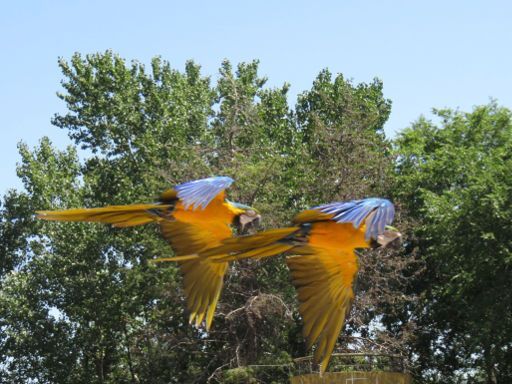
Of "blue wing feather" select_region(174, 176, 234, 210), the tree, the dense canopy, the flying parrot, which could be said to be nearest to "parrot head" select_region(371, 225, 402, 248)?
the flying parrot

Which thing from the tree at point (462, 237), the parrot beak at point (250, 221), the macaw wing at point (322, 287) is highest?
the tree at point (462, 237)

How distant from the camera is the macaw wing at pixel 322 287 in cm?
510

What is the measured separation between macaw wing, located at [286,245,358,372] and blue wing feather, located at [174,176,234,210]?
0.72 metres

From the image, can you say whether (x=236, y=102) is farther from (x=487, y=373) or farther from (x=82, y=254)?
(x=487, y=373)

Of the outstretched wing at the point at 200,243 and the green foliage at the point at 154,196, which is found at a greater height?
the green foliage at the point at 154,196

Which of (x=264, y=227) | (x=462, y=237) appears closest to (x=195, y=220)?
(x=264, y=227)

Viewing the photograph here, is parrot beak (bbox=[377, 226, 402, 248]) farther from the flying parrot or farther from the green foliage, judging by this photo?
the green foliage

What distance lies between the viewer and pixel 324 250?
5.29m

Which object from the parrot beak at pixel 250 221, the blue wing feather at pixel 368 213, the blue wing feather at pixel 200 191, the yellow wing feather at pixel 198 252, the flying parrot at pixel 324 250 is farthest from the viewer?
the yellow wing feather at pixel 198 252

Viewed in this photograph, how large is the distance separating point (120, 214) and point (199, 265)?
2.84 feet

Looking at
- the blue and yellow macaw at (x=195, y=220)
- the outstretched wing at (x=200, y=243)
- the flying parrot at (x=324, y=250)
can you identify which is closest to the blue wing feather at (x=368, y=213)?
the flying parrot at (x=324, y=250)

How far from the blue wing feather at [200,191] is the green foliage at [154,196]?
11.3 metres

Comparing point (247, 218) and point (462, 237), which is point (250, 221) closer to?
point (247, 218)

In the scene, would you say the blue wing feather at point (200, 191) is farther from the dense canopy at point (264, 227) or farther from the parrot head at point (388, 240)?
the dense canopy at point (264, 227)
